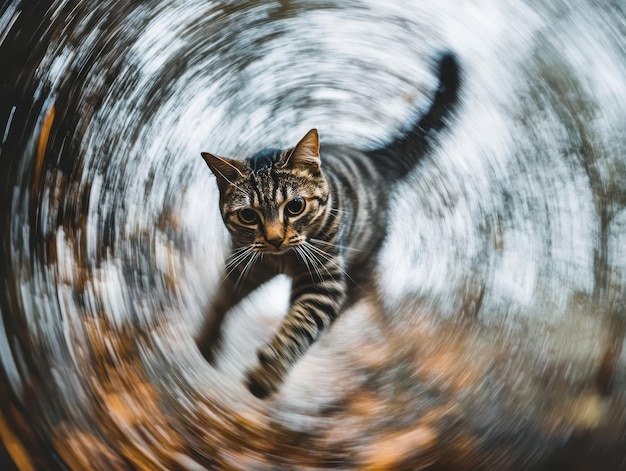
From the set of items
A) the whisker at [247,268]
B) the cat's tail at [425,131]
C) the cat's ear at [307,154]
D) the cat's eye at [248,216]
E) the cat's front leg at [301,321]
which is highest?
the cat's tail at [425,131]

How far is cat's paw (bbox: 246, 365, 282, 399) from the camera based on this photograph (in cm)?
73

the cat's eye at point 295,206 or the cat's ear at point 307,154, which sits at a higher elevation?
the cat's ear at point 307,154

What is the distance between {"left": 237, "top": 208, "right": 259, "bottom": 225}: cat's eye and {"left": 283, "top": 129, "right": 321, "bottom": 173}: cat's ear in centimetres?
10

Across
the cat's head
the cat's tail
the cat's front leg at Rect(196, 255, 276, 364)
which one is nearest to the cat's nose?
the cat's head

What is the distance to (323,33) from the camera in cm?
79

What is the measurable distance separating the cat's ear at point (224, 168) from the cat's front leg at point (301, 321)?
8.2 inches

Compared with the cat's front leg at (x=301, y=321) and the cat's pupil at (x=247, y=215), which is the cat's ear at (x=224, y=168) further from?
the cat's front leg at (x=301, y=321)

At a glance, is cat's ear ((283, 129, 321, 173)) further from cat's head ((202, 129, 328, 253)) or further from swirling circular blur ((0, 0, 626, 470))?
swirling circular blur ((0, 0, 626, 470))

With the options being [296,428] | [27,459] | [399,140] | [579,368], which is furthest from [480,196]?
[27,459]

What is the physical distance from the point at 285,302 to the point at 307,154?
0.26 m

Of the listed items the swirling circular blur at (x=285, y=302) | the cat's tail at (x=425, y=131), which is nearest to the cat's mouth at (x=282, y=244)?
the swirling circular blur at (x=285, y=302)

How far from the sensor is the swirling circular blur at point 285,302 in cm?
64

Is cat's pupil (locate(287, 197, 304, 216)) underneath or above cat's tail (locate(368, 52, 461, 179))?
underneath

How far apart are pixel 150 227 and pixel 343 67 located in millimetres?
412
